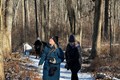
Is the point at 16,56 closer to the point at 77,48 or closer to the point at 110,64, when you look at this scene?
the point at 110,64

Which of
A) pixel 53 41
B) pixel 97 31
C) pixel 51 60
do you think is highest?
pixel 53 41

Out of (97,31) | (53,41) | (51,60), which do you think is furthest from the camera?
(97,31)

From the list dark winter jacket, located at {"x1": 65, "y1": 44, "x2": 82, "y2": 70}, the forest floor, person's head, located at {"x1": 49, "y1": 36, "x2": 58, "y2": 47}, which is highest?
person's head, located at {"x1": 49, "y1": 36, "x2": 58, "y2": 47}

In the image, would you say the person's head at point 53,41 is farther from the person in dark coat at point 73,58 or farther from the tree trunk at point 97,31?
the tree trunk at point 97,31

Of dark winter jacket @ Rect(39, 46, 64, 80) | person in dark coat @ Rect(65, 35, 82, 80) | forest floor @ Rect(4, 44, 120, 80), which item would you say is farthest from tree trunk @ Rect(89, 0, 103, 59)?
dark winter jacket @ Rect(39, 46, 64, 80)

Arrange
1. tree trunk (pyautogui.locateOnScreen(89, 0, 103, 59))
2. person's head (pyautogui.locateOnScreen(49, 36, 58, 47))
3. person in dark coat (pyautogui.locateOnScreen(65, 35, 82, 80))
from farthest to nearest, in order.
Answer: tree trunk (pyautogui.locateOnScreen(89, 0, 103, 59))
person in dark coat (pyautogui.locateOnScreen(65, 35, 82, 80))
person's head (pyautogui.locateOnScreen(49, 36, 58, 47))

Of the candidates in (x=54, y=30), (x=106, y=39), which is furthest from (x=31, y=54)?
(x=54, y=30)

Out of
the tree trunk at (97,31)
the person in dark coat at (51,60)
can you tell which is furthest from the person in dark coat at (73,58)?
the tree trunk at (97,31)

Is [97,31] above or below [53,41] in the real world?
below

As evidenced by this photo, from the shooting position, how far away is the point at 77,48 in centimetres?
1324

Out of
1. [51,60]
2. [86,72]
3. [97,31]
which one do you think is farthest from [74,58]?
[97,31]

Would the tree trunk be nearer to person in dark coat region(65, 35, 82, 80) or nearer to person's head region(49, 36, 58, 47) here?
person in dark coat region(65, 35, 82, 80)

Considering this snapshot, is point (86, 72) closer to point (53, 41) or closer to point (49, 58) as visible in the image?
point (49, 58)

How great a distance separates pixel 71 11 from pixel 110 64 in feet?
25.3
